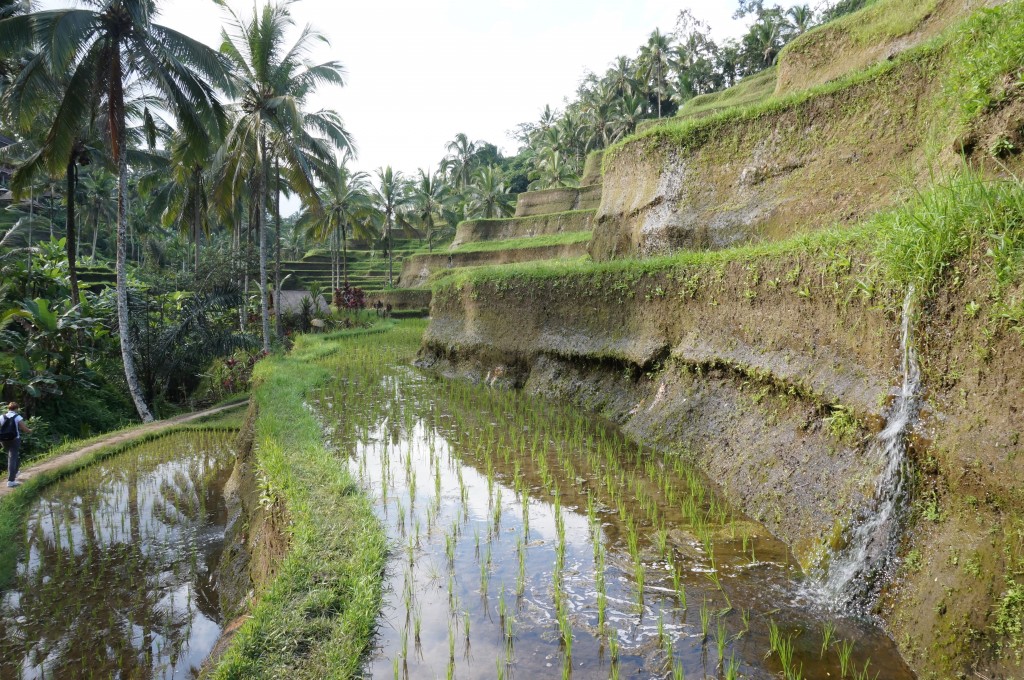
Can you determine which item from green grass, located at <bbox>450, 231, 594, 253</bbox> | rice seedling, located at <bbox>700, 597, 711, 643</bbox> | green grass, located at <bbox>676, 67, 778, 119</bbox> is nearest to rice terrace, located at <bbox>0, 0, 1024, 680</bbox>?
rice seedling, located at <bbox>700, 597, 711, 643</bbox>

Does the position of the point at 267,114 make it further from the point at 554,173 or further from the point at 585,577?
the point at 554,173

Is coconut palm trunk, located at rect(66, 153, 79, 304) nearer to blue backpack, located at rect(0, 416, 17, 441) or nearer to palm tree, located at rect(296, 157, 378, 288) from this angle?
blue backpack, located at rect(0, 416, 17, 441)

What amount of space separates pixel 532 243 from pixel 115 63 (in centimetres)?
1277

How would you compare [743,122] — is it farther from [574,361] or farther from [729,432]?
[729,432]

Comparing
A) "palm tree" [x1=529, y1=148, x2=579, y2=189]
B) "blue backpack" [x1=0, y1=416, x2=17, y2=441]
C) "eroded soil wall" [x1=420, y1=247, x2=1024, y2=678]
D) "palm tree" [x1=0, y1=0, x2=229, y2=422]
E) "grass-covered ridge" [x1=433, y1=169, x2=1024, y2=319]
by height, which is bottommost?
"blue backpack" [x1=0, y1=416, x2=17, y2=441]

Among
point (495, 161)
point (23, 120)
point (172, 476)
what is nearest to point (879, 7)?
point (172, 476)

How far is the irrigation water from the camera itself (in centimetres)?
297

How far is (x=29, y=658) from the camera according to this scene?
12.4 ft

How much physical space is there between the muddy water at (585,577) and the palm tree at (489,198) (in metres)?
34.3

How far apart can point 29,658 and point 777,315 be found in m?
6.03

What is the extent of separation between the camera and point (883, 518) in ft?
11.2

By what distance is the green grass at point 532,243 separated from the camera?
18219mm

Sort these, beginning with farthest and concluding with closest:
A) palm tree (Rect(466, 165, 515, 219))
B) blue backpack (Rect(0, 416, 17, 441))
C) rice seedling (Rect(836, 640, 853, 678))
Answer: palm tree (Rect(466, 165, 515, 219))
blue backpack (Rect(0, 416, 17, 441))
rice seedling (Rect(836, 640, 853, 678))

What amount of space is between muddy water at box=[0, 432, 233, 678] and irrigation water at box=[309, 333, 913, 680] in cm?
148
